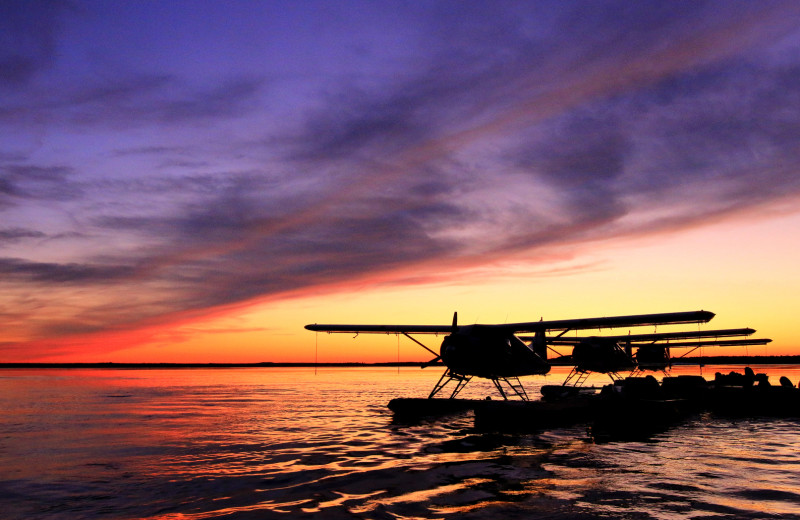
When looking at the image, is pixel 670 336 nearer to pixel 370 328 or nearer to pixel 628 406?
pixel 628 406

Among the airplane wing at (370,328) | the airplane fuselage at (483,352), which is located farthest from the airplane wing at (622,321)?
the airplane wing at (370,328)

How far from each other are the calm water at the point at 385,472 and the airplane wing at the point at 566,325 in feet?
12.3

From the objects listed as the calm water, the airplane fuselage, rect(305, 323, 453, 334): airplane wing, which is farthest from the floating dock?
rect(305, 323, 453, 334): airplane wing

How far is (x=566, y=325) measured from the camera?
841 inches

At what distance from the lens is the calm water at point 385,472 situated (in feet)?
26.1

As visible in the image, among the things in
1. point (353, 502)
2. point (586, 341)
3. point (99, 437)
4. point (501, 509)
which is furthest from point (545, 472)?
point (586, 341)

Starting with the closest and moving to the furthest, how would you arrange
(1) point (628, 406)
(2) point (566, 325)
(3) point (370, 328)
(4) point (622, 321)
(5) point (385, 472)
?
(5) point (385, 472) < (4) point (622, 321) < (1) point (628, 406) < (2) point (566, 325) < (3) point (370, 328)

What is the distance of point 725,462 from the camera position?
464 inches

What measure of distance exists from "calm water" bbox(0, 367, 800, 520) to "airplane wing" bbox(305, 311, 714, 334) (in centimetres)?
373

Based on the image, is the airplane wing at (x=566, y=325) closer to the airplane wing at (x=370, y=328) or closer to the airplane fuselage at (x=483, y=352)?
the airplane wing at (x=370, y=328)

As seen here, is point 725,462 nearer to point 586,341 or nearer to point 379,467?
point 379,467

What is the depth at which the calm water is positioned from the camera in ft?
Answer: 26.1

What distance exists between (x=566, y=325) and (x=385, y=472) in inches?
507

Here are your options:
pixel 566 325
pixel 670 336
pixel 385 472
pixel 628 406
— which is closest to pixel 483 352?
pixel 566 325
